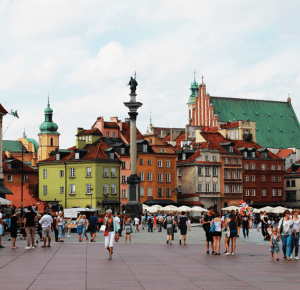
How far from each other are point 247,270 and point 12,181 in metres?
80.3

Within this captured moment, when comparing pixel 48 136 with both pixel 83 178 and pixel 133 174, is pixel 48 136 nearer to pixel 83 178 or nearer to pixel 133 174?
pixel 83 178

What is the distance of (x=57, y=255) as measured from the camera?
25.0 m

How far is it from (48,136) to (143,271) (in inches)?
6181

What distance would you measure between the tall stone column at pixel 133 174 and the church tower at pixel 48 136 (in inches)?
4198

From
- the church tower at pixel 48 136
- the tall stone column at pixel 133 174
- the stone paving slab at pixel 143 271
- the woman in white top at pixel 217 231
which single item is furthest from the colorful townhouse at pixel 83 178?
the church tower at pixel 48 136

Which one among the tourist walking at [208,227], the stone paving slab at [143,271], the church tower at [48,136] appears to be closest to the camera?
the stone paving slab at [143,271]

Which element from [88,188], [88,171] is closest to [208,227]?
[88,188]

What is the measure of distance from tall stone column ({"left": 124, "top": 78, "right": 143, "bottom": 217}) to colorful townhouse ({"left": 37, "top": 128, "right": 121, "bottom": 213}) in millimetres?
25426

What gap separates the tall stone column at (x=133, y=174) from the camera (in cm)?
6544

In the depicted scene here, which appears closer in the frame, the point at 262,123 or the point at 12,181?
the point at 12,181

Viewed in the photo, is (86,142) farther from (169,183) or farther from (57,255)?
(57,255)

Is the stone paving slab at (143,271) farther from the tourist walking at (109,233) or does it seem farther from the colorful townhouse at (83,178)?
the colorful townhouse at (83,178)

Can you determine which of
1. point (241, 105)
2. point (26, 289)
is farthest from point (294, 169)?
point (26, 289)

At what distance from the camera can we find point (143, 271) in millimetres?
19031
